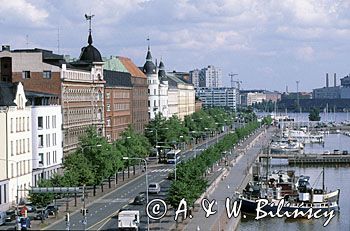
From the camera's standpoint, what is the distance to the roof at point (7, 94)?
89588mm

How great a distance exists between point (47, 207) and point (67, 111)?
40821mm

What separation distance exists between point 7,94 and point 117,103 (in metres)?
61.1

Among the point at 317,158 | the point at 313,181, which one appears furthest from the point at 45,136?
the point at 317,158

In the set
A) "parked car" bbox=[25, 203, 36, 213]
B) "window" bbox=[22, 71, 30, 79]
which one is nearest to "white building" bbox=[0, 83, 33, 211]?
"parked car" bbox=[25, 203, 36, 213]

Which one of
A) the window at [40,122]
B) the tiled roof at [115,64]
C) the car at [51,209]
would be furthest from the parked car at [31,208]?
the tiled roof at [115,64]

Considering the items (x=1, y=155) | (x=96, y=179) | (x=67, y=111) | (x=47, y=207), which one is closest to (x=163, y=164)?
(x=67, y=111)

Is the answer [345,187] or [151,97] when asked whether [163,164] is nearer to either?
[345,187]

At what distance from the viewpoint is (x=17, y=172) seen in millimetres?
90750

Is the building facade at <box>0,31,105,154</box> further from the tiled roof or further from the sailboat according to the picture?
the tiled roof

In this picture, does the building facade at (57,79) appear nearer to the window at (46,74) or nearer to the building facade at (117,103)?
the window at (46,74)

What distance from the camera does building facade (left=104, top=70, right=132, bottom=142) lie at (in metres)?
144

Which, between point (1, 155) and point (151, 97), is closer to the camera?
point (1, 155)

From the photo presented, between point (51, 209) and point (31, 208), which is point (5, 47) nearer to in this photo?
point (31, 208)

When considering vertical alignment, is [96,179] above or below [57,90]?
below
